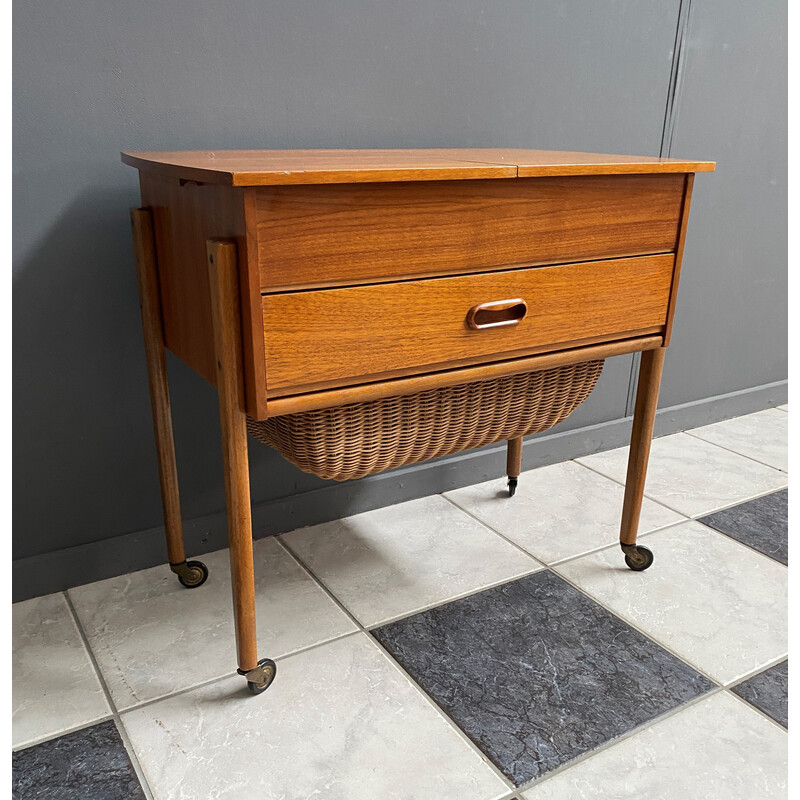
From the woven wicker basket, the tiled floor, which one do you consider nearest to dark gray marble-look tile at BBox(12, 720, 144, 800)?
the tiled floor

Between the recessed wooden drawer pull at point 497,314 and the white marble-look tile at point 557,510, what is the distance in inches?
24.5

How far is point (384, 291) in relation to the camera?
1064 mm

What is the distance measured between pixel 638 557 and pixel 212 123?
1148 millimetres

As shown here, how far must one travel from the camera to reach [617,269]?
4.20 ft

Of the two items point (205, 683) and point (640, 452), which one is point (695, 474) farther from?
point (205, 683)

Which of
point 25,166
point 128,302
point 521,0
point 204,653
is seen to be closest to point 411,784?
point 204,653

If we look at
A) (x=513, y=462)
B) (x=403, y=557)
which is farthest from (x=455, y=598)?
(x=513, y=462)

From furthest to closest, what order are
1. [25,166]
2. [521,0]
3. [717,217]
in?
[717,217] < [521,0] < [25,166]

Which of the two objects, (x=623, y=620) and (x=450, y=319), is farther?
(x=623, y=620)

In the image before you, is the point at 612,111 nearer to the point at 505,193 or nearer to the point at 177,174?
the point at 505,193

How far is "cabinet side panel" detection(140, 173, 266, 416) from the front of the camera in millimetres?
978

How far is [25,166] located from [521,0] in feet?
3.38

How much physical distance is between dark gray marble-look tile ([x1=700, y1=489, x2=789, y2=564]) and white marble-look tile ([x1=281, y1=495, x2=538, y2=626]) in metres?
0.50

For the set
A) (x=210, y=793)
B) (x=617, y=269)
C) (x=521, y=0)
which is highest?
(x=521, y=0)
